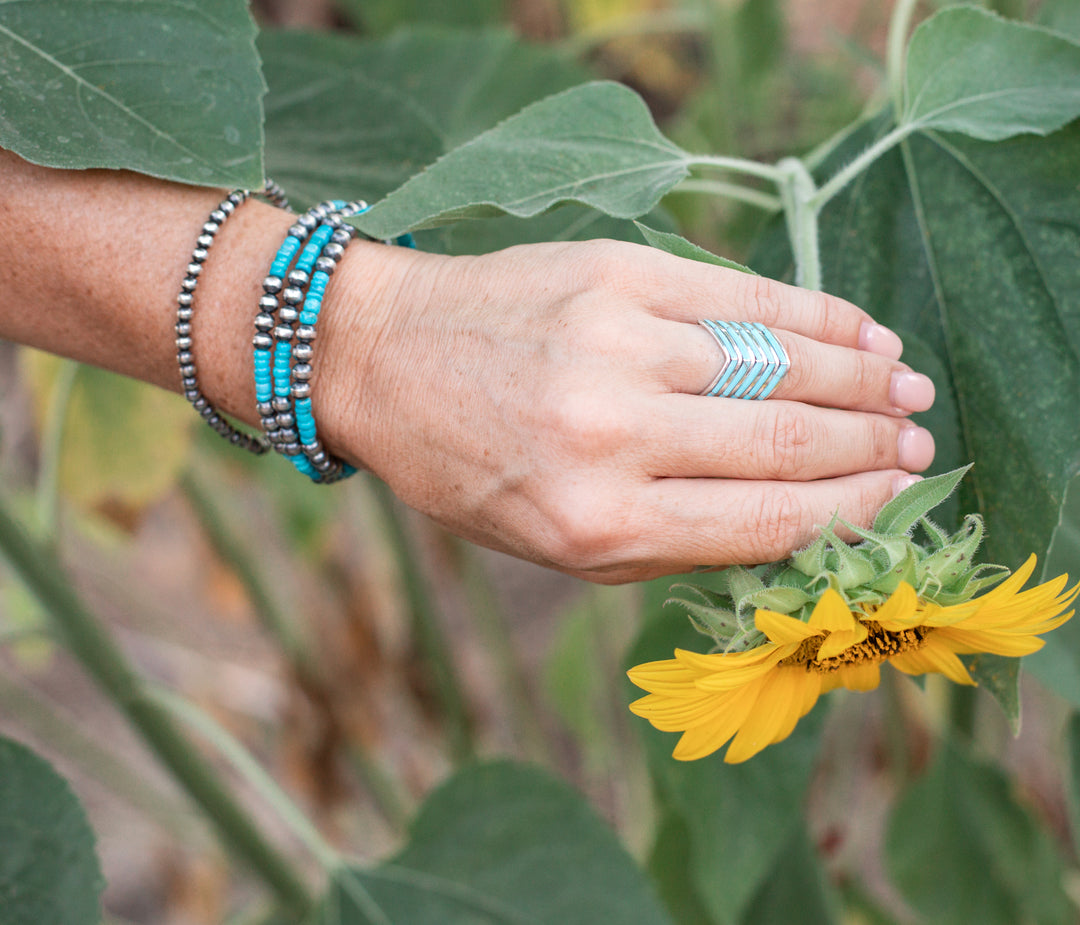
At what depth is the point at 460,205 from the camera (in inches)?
13.3

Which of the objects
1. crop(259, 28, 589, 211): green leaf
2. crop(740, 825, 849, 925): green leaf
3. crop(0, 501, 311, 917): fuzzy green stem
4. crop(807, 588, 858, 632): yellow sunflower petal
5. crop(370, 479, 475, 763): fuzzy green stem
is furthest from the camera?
crop(370, 479, 475, 763): fuzzy green stem

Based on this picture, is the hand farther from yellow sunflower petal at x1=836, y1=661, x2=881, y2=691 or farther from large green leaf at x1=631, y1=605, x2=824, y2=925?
large green leaf at x1=631, y1=605, x2=824, y2=925

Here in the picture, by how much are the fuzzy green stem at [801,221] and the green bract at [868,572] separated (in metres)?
0.11

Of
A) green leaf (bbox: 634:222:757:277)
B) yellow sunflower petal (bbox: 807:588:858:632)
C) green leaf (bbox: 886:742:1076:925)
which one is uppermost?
green leaf (bbox: 634:222:757:277)

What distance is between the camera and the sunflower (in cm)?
28

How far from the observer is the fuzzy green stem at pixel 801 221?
1.23 feet

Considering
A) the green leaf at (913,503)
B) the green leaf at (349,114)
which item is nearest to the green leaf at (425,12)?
the green leaf at (349,114)

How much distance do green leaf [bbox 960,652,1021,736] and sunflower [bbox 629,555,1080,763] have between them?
0.03 m

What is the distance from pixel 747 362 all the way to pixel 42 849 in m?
0.40

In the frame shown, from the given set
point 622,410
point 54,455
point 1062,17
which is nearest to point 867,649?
point 622,410

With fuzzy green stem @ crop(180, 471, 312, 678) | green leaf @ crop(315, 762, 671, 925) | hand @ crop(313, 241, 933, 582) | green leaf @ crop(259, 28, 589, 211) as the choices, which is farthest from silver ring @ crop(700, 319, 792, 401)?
fuzzy green stem @ crop(180, 471, 312, 678)

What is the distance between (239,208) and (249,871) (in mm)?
527

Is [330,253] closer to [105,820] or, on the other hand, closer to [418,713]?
[418,713]

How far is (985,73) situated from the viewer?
1.27ft
